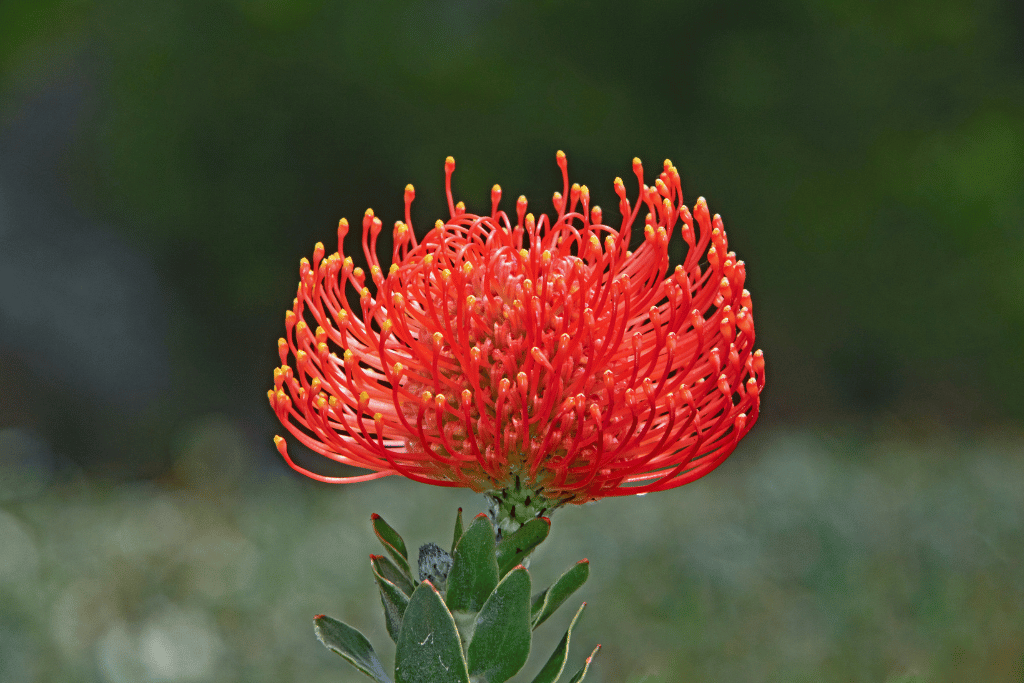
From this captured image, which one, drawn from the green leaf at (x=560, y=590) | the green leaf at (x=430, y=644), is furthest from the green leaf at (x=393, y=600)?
the green leaf at (x=560, y=590)

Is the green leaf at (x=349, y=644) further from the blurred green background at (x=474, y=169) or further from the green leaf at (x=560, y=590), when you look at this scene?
the blurred green background at (x=474, y=169)

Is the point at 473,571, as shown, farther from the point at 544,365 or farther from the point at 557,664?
the point at 544,365

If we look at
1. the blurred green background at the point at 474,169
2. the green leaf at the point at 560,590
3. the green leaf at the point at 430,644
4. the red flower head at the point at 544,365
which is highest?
the red flower head at the point at 544,365

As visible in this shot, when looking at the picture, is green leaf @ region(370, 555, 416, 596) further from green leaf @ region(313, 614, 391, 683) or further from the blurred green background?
the blurred green background

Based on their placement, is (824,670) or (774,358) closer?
(824,670)

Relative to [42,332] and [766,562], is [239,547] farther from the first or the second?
[42,332]

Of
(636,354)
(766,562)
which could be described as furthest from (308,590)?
(636,354)

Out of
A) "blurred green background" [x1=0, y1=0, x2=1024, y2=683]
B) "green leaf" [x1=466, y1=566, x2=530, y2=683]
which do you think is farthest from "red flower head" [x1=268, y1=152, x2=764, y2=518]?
"blurred green background" [x1=0, y1=0, x2=1024, y2=683]

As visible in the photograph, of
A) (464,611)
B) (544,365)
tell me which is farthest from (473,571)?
(544,365)
